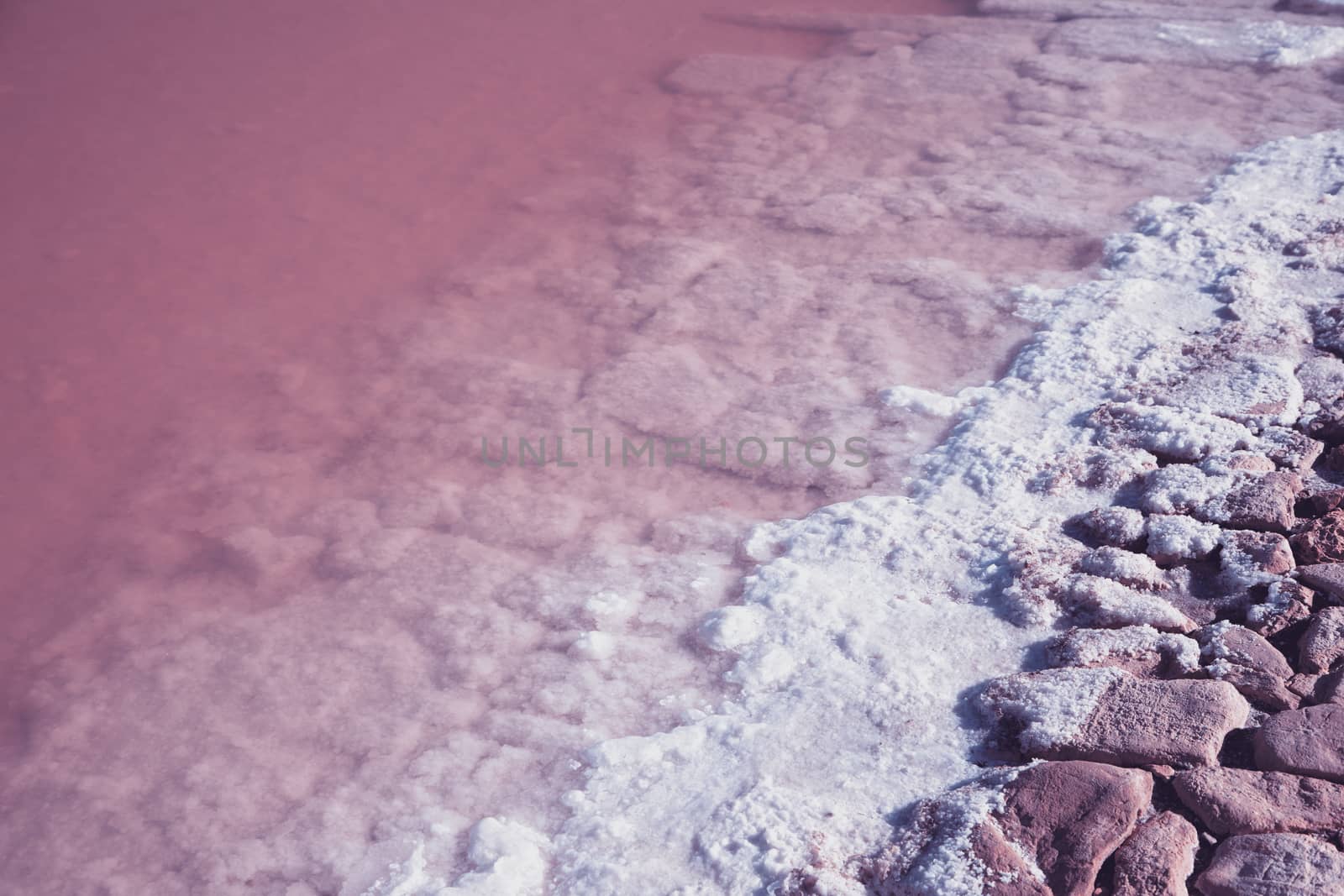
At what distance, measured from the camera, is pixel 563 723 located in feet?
5.74

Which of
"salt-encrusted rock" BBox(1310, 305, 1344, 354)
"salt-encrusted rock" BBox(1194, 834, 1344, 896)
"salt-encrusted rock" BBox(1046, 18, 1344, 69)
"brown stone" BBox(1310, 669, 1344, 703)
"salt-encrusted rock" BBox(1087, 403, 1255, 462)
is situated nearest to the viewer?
"salt-encrusted rock" BBox(1194, 834, 1344, 896)

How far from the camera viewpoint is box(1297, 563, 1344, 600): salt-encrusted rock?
170cm

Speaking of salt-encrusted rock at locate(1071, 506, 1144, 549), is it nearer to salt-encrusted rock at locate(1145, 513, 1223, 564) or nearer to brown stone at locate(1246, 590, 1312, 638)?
salt-encrusted rock at locate(1145, 513, 1223, 564)

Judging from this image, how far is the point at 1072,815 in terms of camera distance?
1407 millimetres

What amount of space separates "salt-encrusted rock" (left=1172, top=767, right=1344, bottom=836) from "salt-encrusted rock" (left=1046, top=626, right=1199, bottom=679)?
216 mm

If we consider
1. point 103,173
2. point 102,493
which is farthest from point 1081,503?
point 103,173

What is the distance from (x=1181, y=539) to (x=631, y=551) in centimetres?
101

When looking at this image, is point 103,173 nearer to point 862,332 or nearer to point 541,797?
point 862,332

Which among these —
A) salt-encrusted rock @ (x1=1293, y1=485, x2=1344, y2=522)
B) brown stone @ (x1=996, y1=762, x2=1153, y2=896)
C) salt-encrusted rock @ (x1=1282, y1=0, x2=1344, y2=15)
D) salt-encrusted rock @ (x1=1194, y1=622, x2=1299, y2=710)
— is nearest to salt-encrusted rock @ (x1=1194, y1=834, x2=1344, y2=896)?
brown stone @ (x1=996, y1=762, x2=1153, y2=896)

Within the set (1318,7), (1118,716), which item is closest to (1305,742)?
(1118,716)

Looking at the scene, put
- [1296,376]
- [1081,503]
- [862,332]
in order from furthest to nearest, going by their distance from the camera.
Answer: [862,332], [1296,376], [1081,503]

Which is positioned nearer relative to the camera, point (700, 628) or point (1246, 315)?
point (700, 628)

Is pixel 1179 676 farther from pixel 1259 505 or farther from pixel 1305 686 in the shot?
pixel 1259 505

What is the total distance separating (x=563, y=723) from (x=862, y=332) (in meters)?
1.34
